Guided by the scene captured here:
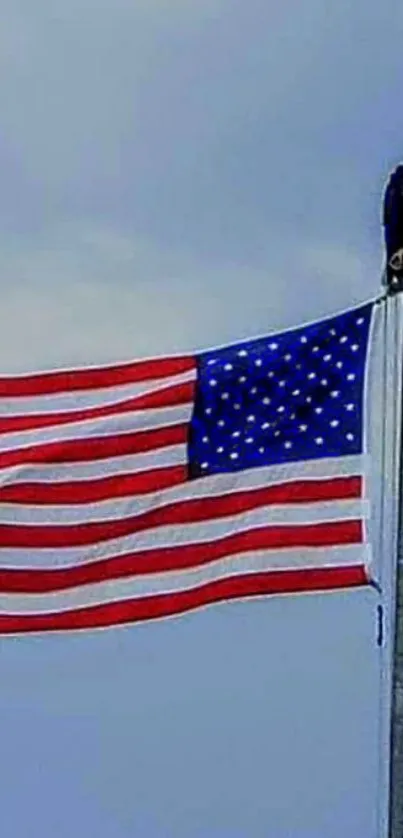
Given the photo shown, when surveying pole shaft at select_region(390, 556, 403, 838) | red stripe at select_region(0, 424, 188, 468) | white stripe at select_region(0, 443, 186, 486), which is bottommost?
pole shaft at select_region(390, 556, 403, 838)

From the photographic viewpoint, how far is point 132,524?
1174 centimetres

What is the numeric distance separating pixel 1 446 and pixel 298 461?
1.88 meters

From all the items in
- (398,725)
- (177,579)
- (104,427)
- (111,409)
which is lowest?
(398,725)

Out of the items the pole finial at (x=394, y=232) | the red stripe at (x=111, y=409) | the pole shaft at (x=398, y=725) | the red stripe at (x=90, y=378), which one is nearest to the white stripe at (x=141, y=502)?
the red stripe at (x=111, y=409)

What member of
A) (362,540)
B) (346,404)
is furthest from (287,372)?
(362,540)

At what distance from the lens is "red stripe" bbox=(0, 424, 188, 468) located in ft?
38.7

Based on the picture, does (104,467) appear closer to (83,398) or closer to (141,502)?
(141,502)

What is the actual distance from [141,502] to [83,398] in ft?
2.51

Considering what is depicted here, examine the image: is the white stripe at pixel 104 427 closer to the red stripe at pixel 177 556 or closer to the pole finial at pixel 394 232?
the red stripe at pixel 177 556

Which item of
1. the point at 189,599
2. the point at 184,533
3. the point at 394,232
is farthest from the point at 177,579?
the point at 394,232

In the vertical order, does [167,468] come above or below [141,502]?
above

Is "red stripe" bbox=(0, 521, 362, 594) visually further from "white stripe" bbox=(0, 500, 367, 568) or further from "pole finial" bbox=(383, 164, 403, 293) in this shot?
"pole finial" bbox=(383, 164, 403, 293)

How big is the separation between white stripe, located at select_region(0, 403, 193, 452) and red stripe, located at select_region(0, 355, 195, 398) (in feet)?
0.71

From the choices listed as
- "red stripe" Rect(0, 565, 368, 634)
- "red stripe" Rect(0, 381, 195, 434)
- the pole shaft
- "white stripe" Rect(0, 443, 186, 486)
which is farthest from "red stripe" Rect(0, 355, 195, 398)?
the pole shaft
